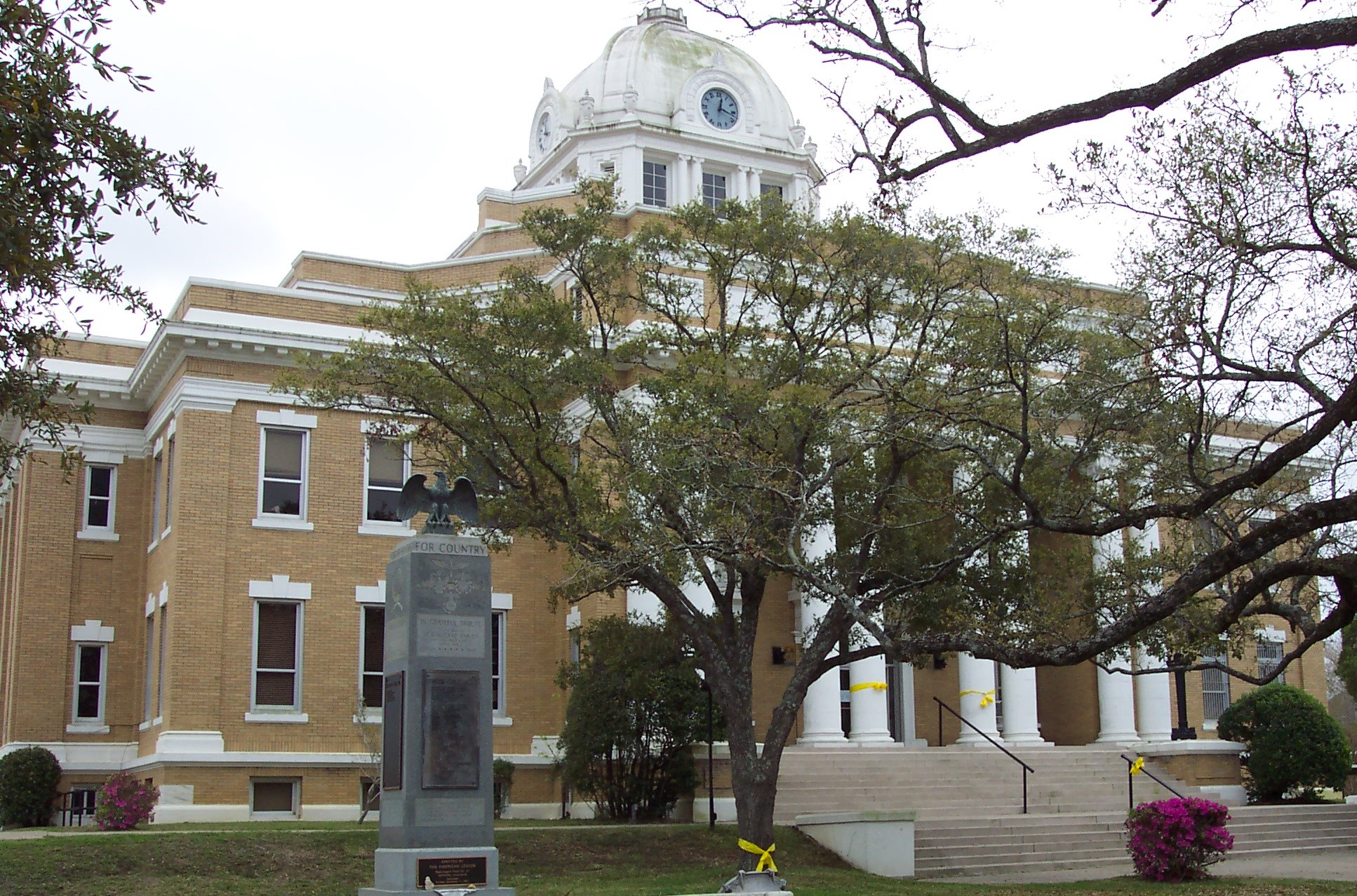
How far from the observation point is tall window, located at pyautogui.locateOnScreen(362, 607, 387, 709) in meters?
29.8

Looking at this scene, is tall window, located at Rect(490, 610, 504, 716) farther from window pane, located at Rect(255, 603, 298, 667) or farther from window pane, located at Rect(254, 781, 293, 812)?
window pane, located at Rect(254, 781, 293, 812)

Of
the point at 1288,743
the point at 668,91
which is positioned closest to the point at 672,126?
the point at 668,91

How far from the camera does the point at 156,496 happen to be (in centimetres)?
3188

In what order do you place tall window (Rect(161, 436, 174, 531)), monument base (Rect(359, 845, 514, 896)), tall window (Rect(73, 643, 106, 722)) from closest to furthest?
monument base (Rect(359, 845, 514, 896))
tall window (Rect(161, 436, 174, 531))
tall window (Rect(73, 643, 106, 722))

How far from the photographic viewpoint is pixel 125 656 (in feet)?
105

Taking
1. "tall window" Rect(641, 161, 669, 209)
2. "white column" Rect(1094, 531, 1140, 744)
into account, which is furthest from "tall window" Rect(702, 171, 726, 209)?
"white column" Rect(1094, 531, 1140, 744)

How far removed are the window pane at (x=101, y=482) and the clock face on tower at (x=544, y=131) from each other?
25.5 meters

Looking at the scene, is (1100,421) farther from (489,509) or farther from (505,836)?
(505,836)

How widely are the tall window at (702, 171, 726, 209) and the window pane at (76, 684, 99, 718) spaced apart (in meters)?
28.0

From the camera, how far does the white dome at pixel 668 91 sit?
169 ft

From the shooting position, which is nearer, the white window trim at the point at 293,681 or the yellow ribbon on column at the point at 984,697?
the white window trim at the point at 293,681

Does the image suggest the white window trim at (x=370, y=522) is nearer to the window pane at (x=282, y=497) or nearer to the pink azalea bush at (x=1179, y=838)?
the window pane at (x=282, y=497)

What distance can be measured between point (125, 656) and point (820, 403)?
64.2ft

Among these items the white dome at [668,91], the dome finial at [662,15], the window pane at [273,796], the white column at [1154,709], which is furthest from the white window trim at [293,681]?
the dome finial at [662,15]
